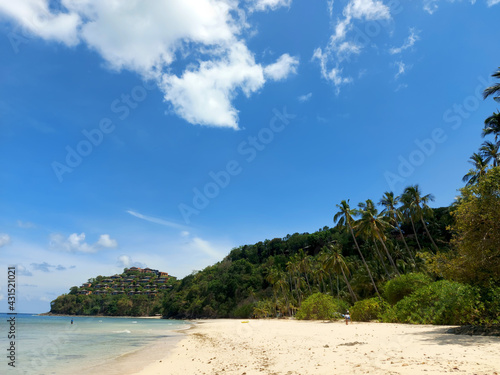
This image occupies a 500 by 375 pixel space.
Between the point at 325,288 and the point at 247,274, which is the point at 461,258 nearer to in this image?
the point at 325,288

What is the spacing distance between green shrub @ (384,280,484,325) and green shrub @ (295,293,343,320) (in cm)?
1143

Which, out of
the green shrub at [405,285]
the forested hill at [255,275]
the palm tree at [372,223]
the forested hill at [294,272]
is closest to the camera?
the green shrub at [405,285]

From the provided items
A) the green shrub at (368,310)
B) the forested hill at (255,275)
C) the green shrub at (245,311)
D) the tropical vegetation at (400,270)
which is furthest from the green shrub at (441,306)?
the green shrub at (245,311)

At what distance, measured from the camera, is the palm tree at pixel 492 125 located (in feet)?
91.9

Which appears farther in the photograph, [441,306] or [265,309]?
[265,309]

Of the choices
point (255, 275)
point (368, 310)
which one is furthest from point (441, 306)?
point (255, 275)

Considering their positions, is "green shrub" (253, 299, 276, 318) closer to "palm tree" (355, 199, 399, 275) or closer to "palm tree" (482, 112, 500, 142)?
"palm tree" (355, 199, 399, 275)

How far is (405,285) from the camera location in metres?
27.7

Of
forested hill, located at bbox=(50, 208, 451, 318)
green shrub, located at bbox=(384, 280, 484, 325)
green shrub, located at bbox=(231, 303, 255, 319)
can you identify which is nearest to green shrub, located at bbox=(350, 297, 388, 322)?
green shrub, located at bbox=(384, 280, 484, 325)

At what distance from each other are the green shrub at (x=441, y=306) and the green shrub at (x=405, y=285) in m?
3.93

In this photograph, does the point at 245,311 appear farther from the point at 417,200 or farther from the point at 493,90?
the point at 493,90

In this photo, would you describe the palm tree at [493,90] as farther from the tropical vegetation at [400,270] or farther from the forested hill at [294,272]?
the forested hill at [294,272]

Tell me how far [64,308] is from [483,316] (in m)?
223

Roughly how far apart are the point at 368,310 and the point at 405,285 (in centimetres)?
460
